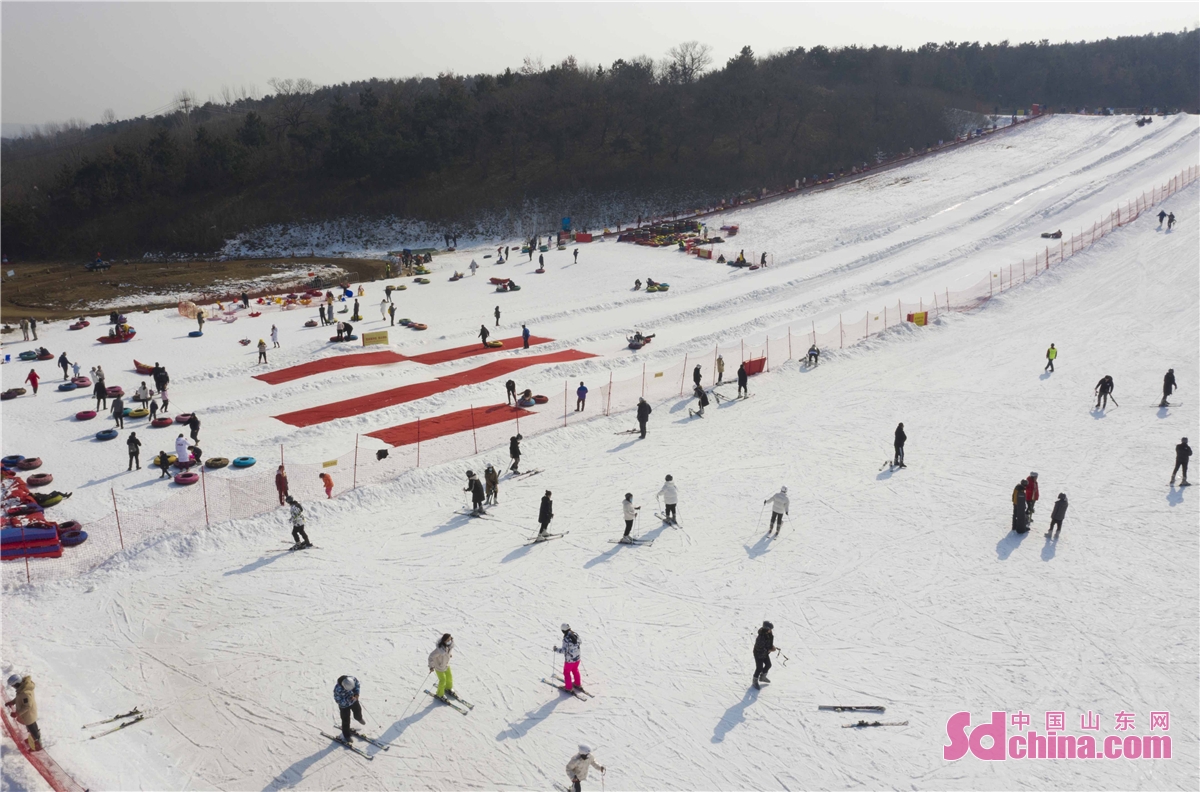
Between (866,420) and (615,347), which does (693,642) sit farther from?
(615,347)

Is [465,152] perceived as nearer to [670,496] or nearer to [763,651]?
[670,496]

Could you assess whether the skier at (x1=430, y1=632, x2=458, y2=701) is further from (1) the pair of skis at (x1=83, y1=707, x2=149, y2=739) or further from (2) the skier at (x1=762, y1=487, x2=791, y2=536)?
(2) the skier at (x1=762, y1=487, x2=791, y2=536)

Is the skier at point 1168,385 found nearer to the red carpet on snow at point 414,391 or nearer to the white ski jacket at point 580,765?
the red carpet on snow at point 414,391

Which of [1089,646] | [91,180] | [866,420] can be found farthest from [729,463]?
[91,180]

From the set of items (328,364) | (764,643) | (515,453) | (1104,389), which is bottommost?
(764,643)

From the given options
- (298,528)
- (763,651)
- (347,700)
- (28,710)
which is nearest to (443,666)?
(347,700)

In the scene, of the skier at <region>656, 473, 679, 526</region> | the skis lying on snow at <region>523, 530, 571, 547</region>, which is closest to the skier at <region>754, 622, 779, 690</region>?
the skier at <region>656, 473, 679, 526</region>

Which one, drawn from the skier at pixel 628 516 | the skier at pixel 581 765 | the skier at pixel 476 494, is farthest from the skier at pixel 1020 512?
the skier at pixel 581 765
